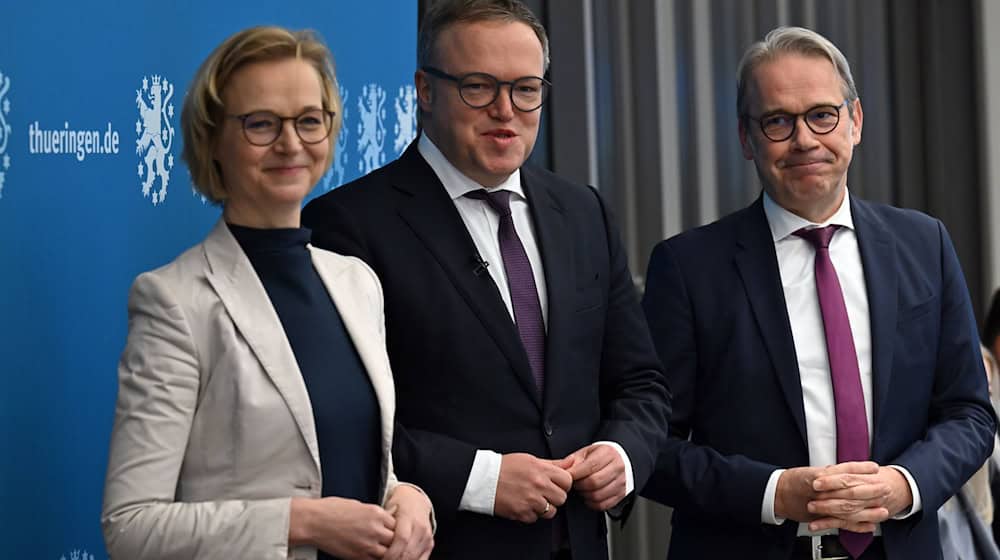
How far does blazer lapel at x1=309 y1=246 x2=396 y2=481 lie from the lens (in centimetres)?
203

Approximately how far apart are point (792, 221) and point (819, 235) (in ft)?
0.22

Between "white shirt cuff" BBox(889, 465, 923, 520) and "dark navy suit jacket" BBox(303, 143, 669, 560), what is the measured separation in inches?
19.5

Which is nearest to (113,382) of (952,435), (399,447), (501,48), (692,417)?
(399,447)

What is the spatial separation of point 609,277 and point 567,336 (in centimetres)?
23

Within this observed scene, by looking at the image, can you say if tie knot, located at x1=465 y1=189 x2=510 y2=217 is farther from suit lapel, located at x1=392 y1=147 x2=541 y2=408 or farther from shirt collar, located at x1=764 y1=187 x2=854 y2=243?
shirt collar, located at x1=764 y1=187 x2=854 y2=243

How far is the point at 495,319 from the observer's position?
7.91 ft

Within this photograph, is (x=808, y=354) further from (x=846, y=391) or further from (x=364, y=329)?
(x=364, y=329)

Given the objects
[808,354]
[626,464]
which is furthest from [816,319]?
[626,464]

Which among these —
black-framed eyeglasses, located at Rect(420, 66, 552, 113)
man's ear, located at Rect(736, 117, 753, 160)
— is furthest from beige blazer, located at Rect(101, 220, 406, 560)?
man's ear, located at Rect(736, 117, 753, 160)

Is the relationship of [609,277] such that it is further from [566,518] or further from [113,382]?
[113,382]

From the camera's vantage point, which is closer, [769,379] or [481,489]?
[481,489]

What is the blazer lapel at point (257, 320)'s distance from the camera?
191 cm

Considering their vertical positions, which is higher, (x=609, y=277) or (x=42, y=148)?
(x=42, y=148)

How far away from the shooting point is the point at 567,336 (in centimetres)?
247
